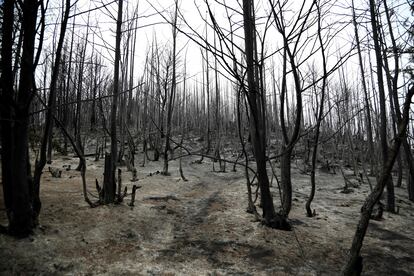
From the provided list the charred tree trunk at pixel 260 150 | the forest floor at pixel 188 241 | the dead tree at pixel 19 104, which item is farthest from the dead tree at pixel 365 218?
the dead tree at pixel 19 104

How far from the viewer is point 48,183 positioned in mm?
7152

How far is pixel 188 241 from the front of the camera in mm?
4215

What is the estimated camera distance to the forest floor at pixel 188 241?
3.30 meters

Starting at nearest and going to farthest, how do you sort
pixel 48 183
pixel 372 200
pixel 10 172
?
1. pixel 372 200
2. pixel 10 172
3. pixel 48 183

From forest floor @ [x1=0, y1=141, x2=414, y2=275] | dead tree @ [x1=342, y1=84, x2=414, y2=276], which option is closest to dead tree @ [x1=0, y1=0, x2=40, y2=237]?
forest floor @ [x1=0, y1=141, x2=414, y2=275]

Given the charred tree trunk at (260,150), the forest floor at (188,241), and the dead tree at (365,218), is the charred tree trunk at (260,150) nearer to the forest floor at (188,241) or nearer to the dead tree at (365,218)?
the forest floor at (188,241)

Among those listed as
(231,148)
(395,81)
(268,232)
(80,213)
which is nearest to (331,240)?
(268,232)

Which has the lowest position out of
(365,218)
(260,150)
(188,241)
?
(188,241)

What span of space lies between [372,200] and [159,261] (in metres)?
2.53

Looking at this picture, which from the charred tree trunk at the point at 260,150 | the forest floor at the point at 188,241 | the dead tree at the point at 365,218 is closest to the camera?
the dead tree at the point at 365,218

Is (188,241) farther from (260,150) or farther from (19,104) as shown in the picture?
(19,104)

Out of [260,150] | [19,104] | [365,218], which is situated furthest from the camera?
[260,150]

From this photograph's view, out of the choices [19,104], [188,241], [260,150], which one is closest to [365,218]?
[260,150]

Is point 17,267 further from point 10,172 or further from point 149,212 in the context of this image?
point 149,212
